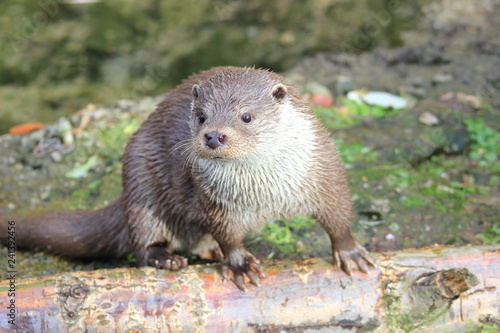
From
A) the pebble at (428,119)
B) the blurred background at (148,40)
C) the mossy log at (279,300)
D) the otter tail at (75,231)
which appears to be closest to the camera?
the mossy log at (279,300)

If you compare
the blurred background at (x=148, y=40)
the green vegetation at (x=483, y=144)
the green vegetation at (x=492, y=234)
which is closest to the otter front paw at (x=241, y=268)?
the green vegetation at (x=492, y=234)

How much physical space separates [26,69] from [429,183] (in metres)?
4.60

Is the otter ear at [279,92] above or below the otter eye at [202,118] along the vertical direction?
above

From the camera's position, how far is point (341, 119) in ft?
14.2

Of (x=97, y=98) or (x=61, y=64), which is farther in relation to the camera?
(x=61, y=64)

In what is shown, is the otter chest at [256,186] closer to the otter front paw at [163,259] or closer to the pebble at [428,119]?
the otter front paw at [163,259]

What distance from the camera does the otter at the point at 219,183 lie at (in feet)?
7.15

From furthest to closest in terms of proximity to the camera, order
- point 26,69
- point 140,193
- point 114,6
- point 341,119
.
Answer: point 114,6 → point 26,69 → point 341,119 → point 140,193

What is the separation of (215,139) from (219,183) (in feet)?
1.08

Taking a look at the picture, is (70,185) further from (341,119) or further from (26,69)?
(26,69)

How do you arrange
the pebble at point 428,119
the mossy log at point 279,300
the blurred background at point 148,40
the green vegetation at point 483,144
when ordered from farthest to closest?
the blurred background at point 148,40
the pebble at point 428,119
the green vegetation at point 483,144
the mossy log at point 279,300

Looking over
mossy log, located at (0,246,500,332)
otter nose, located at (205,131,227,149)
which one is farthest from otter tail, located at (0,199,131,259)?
otter nose, located at (205,131,227,149)

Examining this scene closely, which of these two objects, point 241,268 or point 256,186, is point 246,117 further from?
point 241,268

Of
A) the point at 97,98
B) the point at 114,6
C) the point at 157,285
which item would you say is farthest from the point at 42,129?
the point at 114,6
